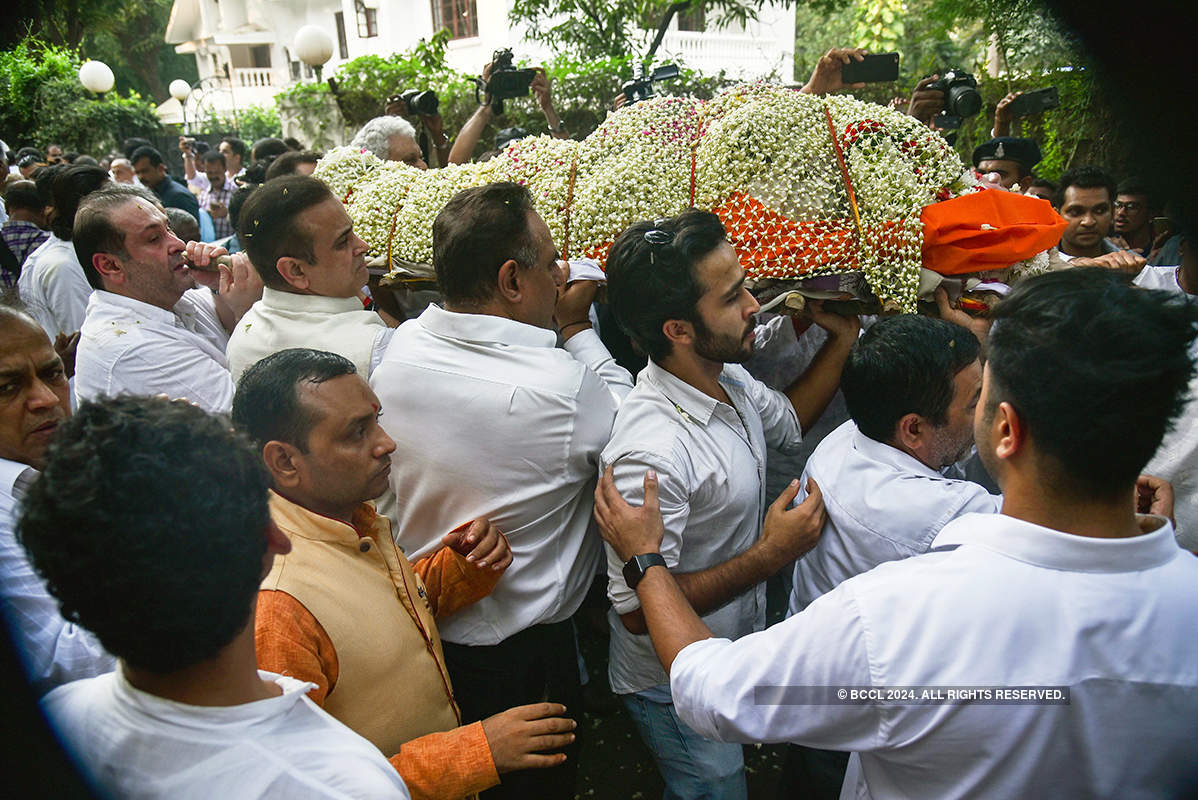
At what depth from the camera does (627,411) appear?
217 centimetres

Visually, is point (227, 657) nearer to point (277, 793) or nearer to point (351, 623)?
point (277, 793)

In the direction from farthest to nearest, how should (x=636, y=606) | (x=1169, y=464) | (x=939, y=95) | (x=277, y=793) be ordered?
(x=939, y=95)
(x=1169, y=464)
(x=636, y=606)
(x=277, y=793)

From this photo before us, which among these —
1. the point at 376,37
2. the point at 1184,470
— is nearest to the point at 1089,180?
the point at 1184,470

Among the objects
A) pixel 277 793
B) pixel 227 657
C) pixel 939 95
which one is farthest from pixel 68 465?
pixel 939 95

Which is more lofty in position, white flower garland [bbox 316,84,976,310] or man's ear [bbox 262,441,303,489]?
white flower garland [bbox 316,84,976,310]

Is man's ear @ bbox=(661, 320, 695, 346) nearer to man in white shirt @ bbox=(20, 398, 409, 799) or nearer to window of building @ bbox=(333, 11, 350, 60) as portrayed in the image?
man in white shirt @ bbox=(20, 398, 409, 799)

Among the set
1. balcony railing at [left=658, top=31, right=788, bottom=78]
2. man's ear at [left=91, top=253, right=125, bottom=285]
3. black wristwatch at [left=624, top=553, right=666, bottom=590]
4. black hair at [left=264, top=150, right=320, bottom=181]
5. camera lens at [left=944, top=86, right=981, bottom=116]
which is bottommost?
black wristwatch at [left=624, top=553, right=666, bottom=590]

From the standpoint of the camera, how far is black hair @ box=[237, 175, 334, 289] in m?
2.62

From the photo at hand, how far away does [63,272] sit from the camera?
4387 mm

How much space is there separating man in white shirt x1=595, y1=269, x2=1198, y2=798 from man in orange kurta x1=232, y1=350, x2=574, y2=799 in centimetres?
60

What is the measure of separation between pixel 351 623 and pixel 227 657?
471 mm

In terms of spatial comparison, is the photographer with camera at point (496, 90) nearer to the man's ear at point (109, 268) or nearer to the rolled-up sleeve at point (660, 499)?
the man's ear at point (109, 268)

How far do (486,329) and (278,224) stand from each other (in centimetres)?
93

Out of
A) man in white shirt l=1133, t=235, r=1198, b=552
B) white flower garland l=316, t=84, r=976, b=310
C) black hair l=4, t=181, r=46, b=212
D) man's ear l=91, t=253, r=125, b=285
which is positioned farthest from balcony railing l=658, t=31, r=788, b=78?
man in white shirt l=1133, t=235, r=1198, b=552
